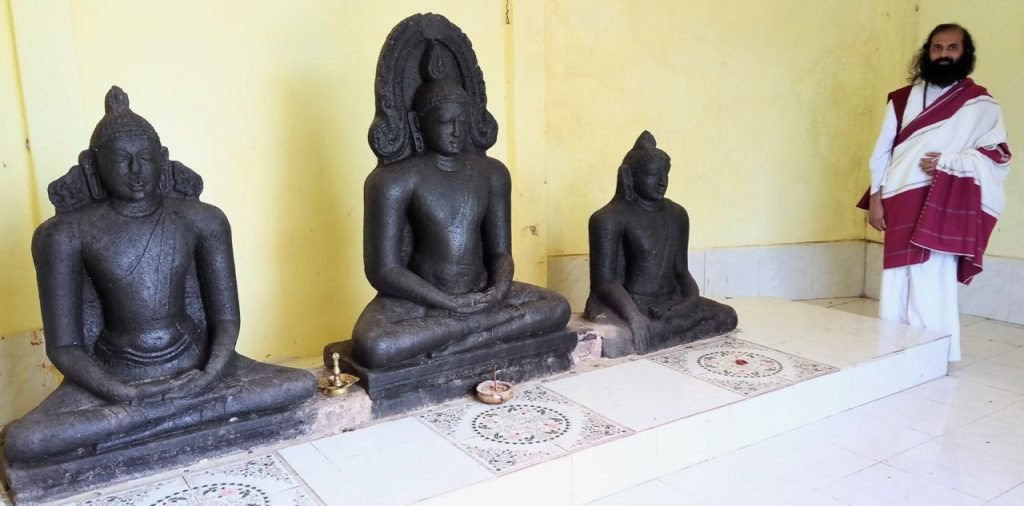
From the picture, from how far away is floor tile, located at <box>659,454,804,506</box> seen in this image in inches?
95.9

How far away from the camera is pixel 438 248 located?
299 centimetres

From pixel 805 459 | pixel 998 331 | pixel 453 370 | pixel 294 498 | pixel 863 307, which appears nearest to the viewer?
pixel 294 498

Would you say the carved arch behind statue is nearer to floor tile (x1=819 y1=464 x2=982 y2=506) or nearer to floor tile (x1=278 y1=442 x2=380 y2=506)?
floor tile (x1=278 y1=442 x2=380 y2=506)

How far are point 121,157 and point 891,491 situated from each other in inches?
107

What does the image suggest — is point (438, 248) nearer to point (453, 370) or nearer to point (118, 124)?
point (453, 370)

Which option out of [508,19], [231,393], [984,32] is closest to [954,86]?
[984,32]

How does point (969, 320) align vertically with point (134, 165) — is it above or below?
below

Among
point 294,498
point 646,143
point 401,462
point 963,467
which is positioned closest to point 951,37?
point 646,143

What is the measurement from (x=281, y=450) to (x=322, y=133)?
5.86 feet

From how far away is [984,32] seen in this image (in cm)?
480

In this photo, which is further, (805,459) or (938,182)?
(938,182)

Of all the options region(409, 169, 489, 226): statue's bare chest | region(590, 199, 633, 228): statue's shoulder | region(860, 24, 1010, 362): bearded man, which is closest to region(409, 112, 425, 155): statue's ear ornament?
Answer: region(409, 169, 489, 226): statue's bare chest

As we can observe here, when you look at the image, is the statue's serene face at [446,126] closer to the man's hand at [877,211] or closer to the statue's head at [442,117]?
the statue's head at [442,117]

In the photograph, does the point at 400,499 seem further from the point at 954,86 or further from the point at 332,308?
the point at 954,86
